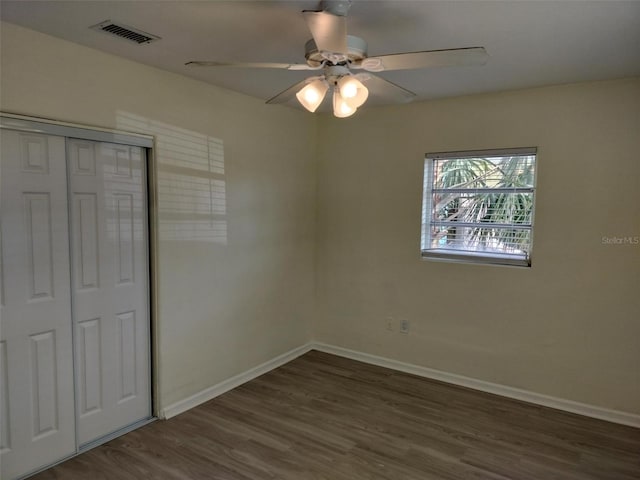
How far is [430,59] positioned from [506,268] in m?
2.14

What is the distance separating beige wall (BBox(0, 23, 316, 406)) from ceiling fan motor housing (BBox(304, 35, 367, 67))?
1.37 meters

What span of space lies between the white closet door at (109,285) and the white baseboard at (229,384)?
201mm

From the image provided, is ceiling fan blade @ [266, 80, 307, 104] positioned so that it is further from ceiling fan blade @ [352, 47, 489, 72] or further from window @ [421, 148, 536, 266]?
window @ [421, 148, 536, 266]

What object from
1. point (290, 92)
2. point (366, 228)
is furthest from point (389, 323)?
point (290, 92)

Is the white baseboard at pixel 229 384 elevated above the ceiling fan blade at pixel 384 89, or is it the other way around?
the ceiling fan blade at pixel 384 89

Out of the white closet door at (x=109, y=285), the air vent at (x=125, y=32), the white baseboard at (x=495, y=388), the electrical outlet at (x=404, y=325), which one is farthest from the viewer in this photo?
the electrical outlet at (x=404, y=325)

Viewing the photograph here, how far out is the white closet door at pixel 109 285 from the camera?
2562mm

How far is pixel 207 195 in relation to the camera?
3.25 m

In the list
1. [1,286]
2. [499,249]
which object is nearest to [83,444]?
[1,286]

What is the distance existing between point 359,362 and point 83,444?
2362mm

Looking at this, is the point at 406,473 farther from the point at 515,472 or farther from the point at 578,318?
the point at 578,318

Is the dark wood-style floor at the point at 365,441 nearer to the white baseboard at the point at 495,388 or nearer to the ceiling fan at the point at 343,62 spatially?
the white baseboard at the point at 495,388

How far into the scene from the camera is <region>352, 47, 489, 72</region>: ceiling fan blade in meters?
1.67

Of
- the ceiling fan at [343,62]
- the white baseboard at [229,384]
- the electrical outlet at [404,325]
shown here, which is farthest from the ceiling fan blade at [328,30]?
the electrical outlet at [404,325]
